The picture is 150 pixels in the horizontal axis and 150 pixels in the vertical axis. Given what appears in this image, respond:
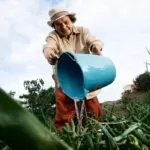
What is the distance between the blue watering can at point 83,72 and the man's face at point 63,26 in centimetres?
103

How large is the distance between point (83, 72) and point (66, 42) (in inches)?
57.8

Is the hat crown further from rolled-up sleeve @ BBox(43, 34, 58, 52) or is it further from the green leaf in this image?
the green leaf

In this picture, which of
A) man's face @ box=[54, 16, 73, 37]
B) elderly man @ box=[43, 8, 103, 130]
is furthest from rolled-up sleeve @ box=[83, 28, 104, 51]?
man's face @ box=[54, 16, 73, 37]

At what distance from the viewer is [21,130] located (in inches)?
8.1

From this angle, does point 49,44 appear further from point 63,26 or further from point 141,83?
point 141,83

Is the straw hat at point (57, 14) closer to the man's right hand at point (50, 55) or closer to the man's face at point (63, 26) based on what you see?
the man's face at point (63, 26)

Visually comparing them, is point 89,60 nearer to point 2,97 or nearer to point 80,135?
point 80,135

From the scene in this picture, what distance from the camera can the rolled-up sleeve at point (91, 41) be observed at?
12.4 feet

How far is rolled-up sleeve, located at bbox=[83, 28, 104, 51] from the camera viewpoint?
3.78 meters

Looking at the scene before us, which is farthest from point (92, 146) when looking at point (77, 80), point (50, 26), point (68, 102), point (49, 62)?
point (50, 26)

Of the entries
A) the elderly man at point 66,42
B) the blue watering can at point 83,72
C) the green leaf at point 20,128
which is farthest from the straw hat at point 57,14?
the green leaf at point 20,128

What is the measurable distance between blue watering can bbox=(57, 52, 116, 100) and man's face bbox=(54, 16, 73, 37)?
103 cm

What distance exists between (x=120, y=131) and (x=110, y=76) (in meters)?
2.29

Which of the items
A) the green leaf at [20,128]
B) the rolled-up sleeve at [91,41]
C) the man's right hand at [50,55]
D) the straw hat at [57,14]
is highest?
the straw hat at [57,14]
